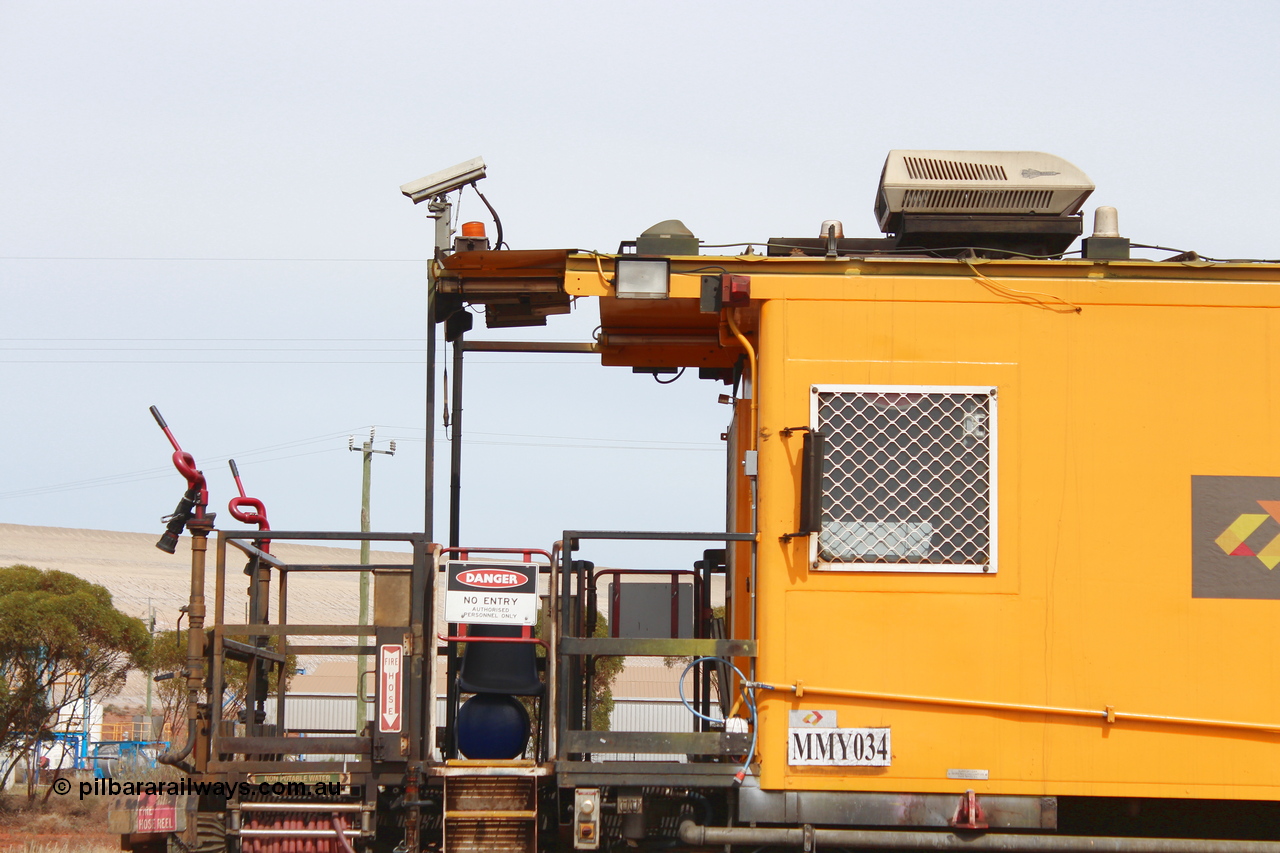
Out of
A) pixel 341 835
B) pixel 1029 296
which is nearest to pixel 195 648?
pixel 341 835

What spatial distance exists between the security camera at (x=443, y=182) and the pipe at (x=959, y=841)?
381 centimetres

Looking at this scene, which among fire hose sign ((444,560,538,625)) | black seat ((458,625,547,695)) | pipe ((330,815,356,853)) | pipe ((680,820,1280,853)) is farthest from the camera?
black seat ((458,625,547,695))

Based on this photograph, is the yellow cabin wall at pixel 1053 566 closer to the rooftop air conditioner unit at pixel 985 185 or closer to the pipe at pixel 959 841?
the pipe at pixel 959 841

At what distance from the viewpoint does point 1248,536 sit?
611cm

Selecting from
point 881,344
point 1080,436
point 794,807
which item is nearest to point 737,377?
point 881,344

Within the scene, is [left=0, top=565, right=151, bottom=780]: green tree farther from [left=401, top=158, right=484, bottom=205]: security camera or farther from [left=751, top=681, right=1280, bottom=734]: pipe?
[left=751, top=681, right=1280, bottom=734]: pipe

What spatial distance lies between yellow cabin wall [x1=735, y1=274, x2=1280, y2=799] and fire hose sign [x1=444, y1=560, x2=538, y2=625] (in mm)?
1176

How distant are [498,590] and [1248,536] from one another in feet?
12.4

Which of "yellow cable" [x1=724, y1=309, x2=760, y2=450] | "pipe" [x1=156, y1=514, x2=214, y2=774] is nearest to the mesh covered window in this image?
"yellow cable" [x1=724, y1=309, x2=760, y2=450]

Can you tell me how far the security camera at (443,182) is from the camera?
711 cm

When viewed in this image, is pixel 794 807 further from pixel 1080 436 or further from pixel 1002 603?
pixel 1080 436

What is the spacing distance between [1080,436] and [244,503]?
14.7 feet

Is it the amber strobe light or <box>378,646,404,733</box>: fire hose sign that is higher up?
the amber strobe light

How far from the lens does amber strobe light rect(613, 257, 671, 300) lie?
6.43m
